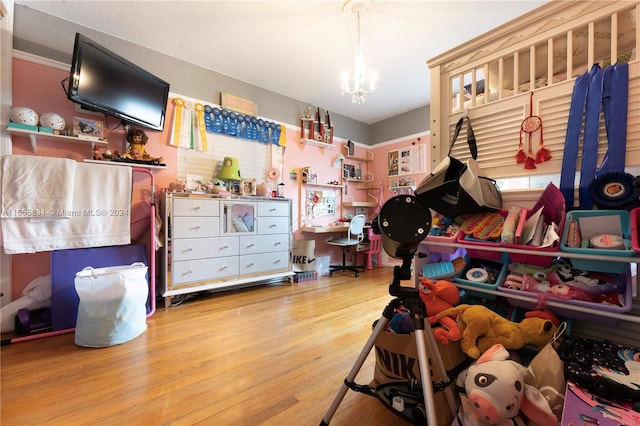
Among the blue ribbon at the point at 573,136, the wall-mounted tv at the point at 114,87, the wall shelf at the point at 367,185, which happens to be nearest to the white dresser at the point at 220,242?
the wall-mounted tv at the point at 114,87

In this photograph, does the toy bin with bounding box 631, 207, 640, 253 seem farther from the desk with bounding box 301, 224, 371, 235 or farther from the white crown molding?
the white crown molding

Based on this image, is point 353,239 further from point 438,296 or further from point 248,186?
point 438,296

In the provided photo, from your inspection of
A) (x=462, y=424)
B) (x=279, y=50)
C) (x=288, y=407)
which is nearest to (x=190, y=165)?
(x=279, y=50)

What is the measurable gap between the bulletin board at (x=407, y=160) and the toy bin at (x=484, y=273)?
299 centimetres

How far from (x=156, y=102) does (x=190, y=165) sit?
0.70 m

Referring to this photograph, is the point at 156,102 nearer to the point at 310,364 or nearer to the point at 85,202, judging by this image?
the point at 85,202

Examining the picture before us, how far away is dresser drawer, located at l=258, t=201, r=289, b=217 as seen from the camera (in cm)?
310

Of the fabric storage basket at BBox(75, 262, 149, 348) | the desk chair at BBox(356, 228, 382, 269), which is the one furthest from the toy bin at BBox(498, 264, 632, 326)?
the desk chair at BBox(356, 228, 382, 269)

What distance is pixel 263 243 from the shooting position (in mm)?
3109

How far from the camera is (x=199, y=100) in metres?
3.11

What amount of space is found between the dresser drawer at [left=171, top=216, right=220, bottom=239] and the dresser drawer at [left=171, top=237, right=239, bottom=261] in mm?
48

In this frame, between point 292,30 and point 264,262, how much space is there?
241 centimetres

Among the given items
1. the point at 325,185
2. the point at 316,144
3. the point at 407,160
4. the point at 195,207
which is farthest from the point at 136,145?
the point at 407,160

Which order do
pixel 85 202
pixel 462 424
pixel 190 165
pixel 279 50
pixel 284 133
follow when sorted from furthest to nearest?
pixel 284 133 → pixel 190 165 → pixel 279 50 → pixel 85 202 → pixel 462 424
